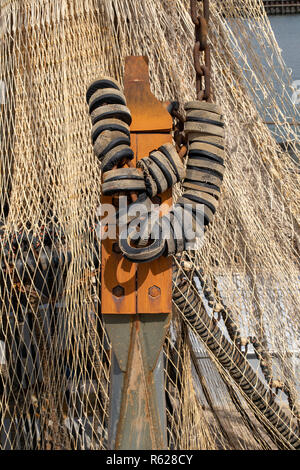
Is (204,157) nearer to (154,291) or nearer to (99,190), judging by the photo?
(154,291)

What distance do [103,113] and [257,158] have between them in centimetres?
104

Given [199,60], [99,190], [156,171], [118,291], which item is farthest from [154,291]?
[99,190]

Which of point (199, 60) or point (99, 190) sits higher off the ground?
point (199, 60)

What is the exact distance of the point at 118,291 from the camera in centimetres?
107

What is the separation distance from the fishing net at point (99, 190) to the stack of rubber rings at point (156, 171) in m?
0.62

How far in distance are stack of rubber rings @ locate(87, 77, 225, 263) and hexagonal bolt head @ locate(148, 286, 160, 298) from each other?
0.07 metres

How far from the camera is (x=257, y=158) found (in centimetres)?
198

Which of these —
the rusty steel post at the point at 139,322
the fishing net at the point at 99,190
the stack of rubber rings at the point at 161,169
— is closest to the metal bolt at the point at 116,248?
the rusty steel post at the point at 139,322

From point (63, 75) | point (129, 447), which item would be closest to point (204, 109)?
point (129, 447)

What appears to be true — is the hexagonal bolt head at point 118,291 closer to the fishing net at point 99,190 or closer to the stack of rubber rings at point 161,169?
the stack of rubber rings at point 161,169

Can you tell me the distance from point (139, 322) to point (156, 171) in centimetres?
28

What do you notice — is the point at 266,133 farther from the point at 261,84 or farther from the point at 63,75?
the point at 63,75

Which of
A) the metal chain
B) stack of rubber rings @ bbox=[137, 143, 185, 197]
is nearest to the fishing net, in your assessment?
the metal chain

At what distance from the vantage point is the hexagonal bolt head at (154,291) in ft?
3.50
